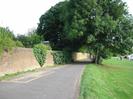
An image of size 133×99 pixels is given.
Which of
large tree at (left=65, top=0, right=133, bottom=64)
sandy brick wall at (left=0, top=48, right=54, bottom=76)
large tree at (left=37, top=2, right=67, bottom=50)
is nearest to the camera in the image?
sandy brick wall at (left=0, top=48, right=54, bottom=76)

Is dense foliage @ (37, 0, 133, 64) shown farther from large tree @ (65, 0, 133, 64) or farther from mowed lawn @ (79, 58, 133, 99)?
mowed lawn @ (79, 58, 133, 99)

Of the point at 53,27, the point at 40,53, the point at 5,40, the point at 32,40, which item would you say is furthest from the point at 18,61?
the point at 53,27

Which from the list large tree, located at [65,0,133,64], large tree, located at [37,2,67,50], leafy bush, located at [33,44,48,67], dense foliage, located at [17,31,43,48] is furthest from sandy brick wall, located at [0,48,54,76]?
large tree, located at [37,2,67,50]

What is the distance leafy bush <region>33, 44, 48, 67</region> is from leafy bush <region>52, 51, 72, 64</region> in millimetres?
7381

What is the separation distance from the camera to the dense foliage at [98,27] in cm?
5534

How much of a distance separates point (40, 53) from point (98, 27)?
17636mm

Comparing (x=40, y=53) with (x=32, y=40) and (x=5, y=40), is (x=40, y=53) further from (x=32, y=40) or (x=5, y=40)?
(x=32, y=40)

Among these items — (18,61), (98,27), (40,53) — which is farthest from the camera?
(98,27)

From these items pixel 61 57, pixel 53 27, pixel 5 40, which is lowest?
pixel 61 57

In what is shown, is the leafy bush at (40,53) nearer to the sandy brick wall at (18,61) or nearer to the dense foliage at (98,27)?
the sandy brick wall at (18,61)

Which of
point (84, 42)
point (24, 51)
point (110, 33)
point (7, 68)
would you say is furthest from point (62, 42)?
point (7, 68)

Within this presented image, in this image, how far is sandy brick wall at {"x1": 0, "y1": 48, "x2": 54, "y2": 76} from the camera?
2661cm

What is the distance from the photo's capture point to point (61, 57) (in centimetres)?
5312

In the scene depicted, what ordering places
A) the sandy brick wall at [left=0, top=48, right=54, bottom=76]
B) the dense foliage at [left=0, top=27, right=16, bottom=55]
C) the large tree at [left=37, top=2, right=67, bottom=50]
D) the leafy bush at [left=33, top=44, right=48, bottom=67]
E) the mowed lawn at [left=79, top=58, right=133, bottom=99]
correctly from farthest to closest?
the large tree at [left=37, top=2, right=67, bottom=50] < the leafy bush at [left=33, top=44, right=48, bottom=67] < the sandy brick wall at [left=0, top=48, right=54, bottom=76] < the dense foliage at [left=0, top=27, right=16, bottom=55] < the mowed lawn at [left=79, top=58, right=133, bottom=99]
